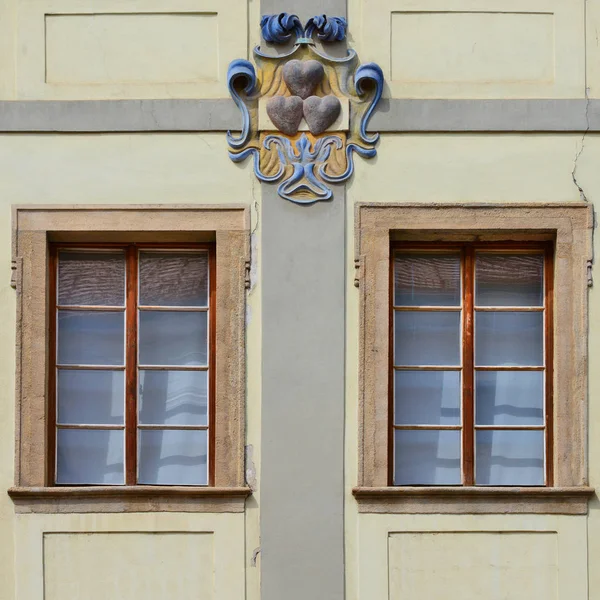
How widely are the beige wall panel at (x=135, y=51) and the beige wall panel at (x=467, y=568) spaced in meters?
3.68

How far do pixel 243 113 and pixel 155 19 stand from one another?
3.13 ft

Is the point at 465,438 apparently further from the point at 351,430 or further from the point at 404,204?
the point at 404,204

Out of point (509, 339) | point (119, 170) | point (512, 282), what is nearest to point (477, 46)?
point (512, 282)

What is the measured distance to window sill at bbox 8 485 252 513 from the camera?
1020 cm

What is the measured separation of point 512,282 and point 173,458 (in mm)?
2809

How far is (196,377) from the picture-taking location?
10586 mm

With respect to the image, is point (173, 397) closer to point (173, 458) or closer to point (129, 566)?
point (173, 458)

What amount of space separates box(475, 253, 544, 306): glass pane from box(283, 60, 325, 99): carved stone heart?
1.75 meters

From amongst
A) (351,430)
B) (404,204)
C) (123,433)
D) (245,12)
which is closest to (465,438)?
(351,430)

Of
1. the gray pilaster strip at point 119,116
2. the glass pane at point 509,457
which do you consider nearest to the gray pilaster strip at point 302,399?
the gray pilaster strip at point 119,116

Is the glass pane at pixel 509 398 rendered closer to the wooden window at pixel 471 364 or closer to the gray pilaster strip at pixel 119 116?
the wooden window at pixel 471 364

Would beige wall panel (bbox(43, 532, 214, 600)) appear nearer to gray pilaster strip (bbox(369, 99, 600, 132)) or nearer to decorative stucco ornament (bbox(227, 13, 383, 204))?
decorative stucco ornament (bbox(227, 13, 383, 204))

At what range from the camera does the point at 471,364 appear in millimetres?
10539

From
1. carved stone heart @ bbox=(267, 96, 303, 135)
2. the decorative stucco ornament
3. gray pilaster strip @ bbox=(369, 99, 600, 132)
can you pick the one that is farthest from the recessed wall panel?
carved stone heart @ bbox=(267, 96, 303, 135)
